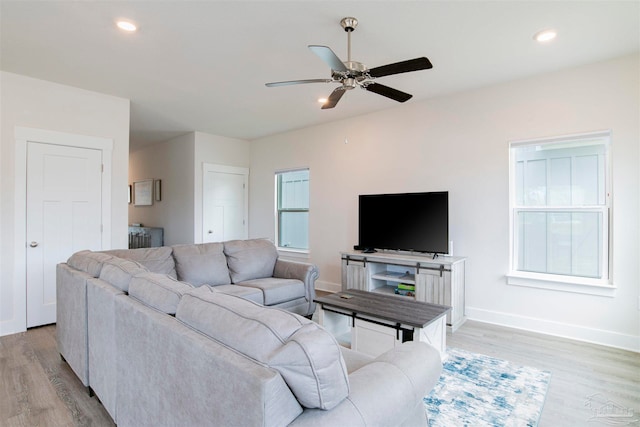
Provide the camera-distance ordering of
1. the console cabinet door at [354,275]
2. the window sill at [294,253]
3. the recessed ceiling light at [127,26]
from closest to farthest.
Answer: the recessed ceiling light at [127,26] → the console cabinet door at [354,275] → the window sill at [294,253]

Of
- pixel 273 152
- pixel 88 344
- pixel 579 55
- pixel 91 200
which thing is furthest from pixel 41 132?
pixel 579 55

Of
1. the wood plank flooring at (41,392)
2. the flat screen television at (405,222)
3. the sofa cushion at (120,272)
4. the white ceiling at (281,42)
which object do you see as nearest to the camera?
the sofa cushion at (120,272)

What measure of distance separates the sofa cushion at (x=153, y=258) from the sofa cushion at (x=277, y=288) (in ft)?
2.29

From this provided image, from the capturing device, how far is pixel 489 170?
3.75 metres

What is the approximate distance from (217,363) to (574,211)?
146 inches

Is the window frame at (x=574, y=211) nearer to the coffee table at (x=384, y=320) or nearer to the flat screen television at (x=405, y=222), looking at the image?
the flat screen television at (x=405, y=222)

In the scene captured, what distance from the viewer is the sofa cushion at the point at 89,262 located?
216 centimetres

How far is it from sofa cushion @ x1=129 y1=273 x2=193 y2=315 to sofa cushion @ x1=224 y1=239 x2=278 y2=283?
190cm

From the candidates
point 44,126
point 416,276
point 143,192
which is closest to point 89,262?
point 44,126

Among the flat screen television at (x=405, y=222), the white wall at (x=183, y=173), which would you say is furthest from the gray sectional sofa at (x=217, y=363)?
the white wall at (x=183, y=173)

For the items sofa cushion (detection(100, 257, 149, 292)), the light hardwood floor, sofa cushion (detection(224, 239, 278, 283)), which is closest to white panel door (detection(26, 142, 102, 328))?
the light hardwood floor

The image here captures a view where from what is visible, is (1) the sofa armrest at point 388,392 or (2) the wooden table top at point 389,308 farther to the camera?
(2) the wooden table top at point 389,308

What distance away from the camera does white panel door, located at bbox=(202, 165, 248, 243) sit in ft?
19.1

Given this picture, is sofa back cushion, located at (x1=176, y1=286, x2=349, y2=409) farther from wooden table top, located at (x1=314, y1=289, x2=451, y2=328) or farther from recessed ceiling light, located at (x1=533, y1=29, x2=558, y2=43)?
recessed ceiling light, located at (x1=533, y1=29, x2=558, y2=43)
